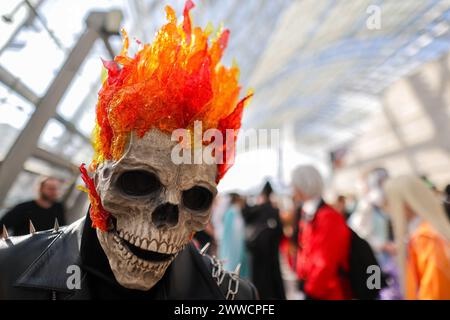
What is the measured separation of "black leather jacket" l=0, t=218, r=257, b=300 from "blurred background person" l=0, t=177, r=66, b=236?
158 millimetres

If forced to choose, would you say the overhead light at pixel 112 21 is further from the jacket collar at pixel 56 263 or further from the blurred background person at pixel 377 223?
the blurred background person at pixel 377 223

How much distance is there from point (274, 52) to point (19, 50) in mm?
14518

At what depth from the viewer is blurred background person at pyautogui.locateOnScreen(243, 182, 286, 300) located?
433 centimetres

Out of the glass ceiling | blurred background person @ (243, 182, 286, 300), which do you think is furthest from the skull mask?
blurred background person @ (243, 182, 286, 300)

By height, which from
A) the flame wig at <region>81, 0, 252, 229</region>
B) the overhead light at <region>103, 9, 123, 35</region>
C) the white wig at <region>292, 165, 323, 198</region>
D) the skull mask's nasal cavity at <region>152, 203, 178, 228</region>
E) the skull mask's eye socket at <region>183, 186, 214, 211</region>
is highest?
the overhead light at <region>103, 9, 123, 35</region>

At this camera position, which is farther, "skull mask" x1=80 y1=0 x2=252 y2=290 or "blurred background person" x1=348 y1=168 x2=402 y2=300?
"blurred background person" x1=348 y1=168 x2=402 y2=300

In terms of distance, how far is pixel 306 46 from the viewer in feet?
59.3

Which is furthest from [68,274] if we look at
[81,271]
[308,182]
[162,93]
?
[308,182]

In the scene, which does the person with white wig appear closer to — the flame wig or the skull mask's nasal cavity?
the flame wig

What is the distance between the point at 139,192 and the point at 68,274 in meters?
0.35

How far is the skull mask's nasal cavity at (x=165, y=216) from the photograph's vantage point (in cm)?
138

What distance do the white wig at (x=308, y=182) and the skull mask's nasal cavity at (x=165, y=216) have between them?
185cm

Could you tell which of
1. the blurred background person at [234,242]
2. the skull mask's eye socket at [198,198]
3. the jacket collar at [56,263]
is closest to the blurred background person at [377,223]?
the blurred background person at [234,242]
